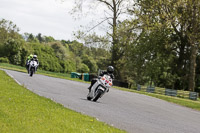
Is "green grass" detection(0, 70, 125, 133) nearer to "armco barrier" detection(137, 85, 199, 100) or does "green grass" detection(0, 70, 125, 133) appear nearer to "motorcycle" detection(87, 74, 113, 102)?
"motorcycle" detection(87, 74, 113, 102)

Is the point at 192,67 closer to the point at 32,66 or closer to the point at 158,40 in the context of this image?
the point at 158,40

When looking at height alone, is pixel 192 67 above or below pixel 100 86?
above

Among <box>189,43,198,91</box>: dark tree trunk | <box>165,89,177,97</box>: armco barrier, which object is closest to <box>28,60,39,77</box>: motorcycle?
<box>165,89,177,97</box>: armco barrier

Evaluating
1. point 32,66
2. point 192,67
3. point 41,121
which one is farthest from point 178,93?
point 41,121

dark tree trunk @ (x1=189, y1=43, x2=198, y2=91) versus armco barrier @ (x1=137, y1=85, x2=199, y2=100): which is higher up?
dark tree trunk @ (x1=189, y1=43, x2=198, y2=91)

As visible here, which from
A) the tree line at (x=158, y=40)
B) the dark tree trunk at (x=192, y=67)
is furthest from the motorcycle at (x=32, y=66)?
the dark tree trunk at (x=192, y=67)

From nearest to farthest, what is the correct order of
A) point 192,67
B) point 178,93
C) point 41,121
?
point 41,121
point 178,93
point 192,67

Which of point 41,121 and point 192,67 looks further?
point 192,67

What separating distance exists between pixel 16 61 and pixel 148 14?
5866 cm

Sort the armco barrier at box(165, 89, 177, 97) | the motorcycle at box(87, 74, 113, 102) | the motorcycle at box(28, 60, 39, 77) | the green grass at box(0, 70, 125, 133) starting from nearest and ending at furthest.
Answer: the green grass at box(0, 70, 125, 133) → the motorcycle at box(87, 74, 113, 102) → the motorcycle at box(28, 60, 39, 77) → the armco barrier at box(165, 89, 177, 97)

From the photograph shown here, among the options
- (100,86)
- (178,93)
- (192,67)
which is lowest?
(178,93)

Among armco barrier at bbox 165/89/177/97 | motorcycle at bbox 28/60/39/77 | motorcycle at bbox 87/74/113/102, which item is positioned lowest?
armco barrier at bbox 165/89/177/97

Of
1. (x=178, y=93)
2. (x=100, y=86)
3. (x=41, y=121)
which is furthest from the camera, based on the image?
(x=178, y=93)

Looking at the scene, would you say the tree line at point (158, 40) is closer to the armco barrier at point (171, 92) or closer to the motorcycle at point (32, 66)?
the armco barrier at point (171, 92)
